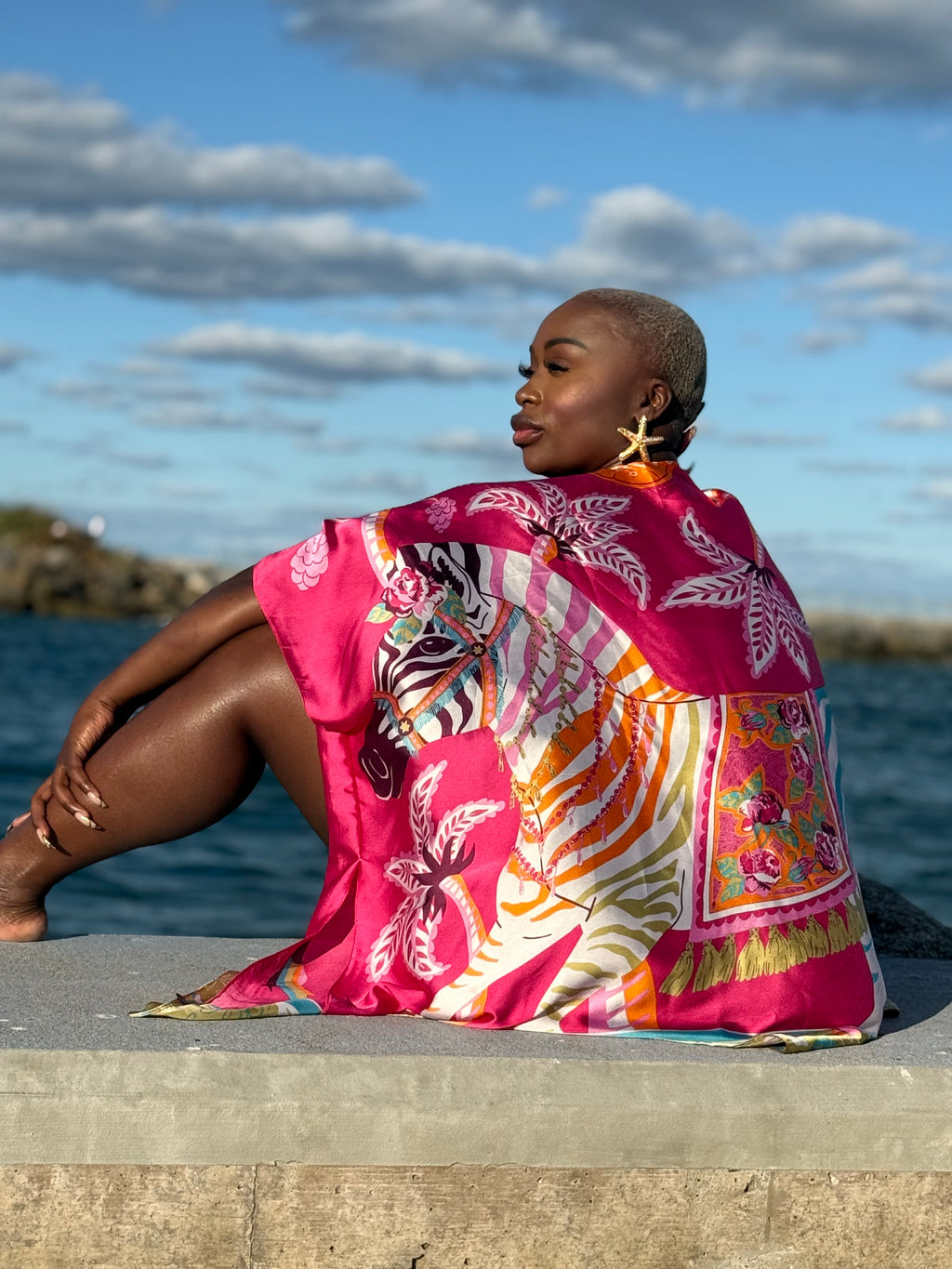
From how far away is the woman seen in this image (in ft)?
8.01

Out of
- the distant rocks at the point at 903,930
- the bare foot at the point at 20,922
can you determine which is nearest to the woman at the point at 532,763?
the bare foot at the point at 20,922

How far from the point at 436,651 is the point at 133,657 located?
1.73 ft

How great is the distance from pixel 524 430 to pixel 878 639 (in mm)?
69657

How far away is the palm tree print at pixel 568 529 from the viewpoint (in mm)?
2523

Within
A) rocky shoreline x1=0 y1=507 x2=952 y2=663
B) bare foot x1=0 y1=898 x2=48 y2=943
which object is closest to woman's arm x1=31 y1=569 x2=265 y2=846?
bare foot x1=0 y1=898 x2=48 y2=943

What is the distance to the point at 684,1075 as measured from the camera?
7.34 ft

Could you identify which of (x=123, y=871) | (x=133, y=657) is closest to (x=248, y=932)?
(x=123, y=871)

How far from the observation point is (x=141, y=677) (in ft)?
8.65

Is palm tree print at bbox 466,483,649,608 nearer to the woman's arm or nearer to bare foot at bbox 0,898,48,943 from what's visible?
the woman's arm

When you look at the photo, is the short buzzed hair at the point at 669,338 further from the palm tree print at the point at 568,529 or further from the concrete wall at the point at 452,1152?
the concrete wall at the point at 452,1152

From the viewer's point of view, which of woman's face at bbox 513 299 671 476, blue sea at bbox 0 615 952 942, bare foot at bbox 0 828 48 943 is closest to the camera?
woman's face at bbox 513 299 671 476

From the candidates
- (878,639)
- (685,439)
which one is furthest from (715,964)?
(878,639)

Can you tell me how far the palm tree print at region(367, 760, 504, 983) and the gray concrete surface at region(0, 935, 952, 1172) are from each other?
126mm

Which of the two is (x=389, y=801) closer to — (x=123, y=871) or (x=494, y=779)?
(x=494, y=779)
